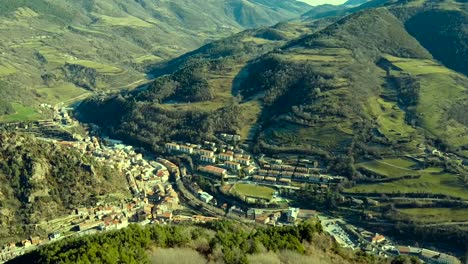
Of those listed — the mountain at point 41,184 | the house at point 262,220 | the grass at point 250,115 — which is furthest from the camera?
the grass at point 250,115

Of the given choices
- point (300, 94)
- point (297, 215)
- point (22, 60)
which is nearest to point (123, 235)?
point (297, 215)

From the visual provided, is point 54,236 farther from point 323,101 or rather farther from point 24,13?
point 24,13

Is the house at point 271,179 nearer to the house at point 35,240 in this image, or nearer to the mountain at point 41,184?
the mountain at point 41,184

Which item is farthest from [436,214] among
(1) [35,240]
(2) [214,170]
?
(1) [35,240]

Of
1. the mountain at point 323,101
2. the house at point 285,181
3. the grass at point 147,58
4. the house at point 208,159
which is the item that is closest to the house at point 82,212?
the house at point 208,159

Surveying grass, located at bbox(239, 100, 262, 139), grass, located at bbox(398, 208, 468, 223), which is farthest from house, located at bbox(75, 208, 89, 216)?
grass, located at bbox(398, 208, 468, 223)

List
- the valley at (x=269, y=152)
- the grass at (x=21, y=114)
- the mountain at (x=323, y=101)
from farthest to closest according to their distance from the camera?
the grass at (x=21, y=114) → the mountain at (x=323, y=101) → the valley at (x=269, y=152)

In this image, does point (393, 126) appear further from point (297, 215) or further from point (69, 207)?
point (69, 207)
